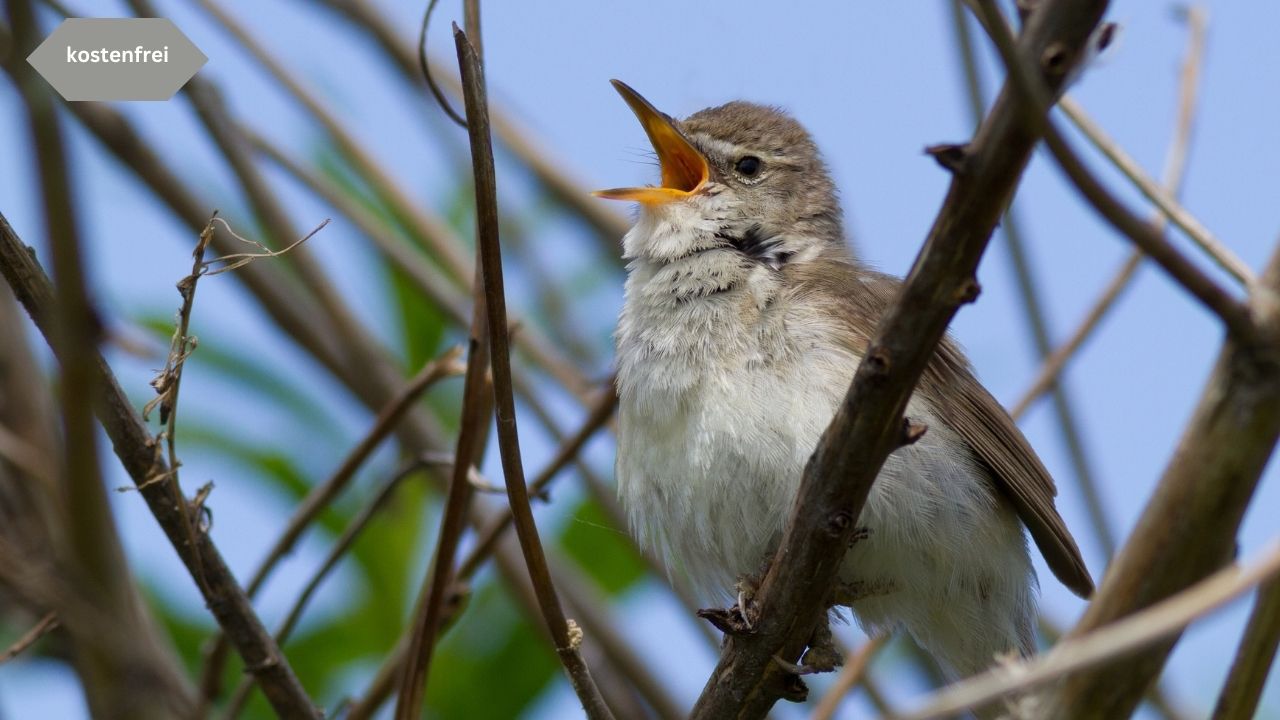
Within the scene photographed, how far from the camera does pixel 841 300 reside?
10.6 feet

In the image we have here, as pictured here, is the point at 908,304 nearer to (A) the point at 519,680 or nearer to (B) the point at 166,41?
(B) the point at 166,41

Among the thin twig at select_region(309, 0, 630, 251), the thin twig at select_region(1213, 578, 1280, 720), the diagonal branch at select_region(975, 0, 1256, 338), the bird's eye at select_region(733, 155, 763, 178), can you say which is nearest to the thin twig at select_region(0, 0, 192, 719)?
the diagonal branch at select_region(975, 0, 1256, 338)

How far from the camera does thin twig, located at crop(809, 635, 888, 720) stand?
2.99 meters

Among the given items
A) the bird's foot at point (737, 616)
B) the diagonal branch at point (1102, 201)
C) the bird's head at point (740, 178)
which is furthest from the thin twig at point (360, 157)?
the diagonal branch at point (1102, 201)

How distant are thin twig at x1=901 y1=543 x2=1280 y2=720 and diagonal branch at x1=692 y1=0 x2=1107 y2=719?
0.44 m

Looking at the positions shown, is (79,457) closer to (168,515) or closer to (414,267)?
(168,515)

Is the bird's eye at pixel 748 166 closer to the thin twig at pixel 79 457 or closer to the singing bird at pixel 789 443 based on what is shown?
the singing bird at pixel 789 443

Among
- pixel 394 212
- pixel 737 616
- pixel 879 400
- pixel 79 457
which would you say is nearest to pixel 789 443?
pixel 737 616

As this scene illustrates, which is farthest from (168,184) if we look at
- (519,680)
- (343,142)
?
(519,680)

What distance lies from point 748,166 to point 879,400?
95.0 inches

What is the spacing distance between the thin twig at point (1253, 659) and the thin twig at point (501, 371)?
1.09 m

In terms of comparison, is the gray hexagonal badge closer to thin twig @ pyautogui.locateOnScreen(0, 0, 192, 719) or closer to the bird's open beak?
the bird's open beak

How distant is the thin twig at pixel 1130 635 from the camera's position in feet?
3.87

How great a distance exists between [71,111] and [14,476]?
0.96 m
